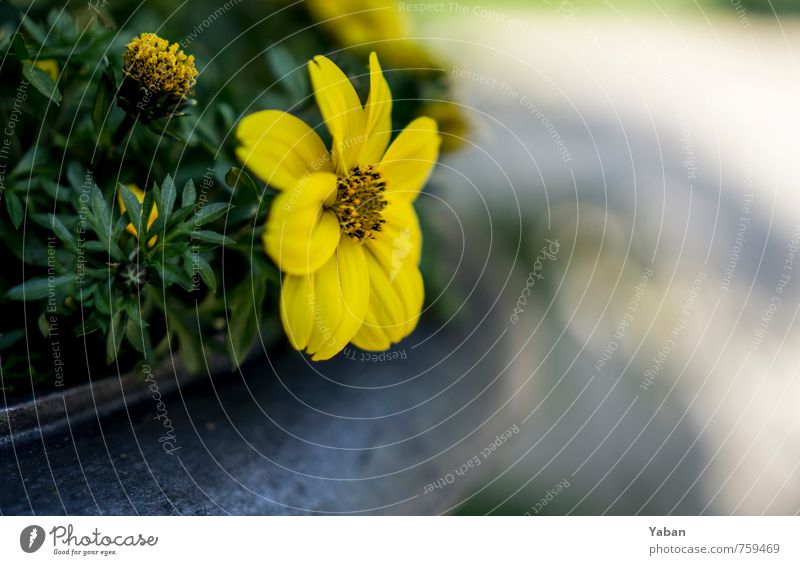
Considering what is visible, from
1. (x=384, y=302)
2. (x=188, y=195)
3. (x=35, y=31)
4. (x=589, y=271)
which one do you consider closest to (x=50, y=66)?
(x=35, y=31)

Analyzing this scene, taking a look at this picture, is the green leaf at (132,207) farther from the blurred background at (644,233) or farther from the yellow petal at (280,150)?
the blurred background at (644,233)

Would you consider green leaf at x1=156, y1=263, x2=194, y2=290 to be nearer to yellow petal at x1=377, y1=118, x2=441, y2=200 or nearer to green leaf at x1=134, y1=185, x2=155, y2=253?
green leaf at x1=134, y1=185, x2=155, y2=253

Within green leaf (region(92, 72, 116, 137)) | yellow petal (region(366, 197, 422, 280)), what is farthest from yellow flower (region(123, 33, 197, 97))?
yellow petal (region(366, 197, 422, 280))

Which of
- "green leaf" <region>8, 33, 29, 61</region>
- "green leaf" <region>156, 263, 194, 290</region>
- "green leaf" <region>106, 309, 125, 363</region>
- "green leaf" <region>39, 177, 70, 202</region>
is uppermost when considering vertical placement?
"green leaf" <region>8, 33, 29, 61</region>

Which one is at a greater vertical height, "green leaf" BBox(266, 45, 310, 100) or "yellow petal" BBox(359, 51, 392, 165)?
"green leaf" BBox(266, 45, 310, 100)

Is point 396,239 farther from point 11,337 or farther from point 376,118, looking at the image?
point 11,337

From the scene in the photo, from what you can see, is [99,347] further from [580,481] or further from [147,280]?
[580,481]
